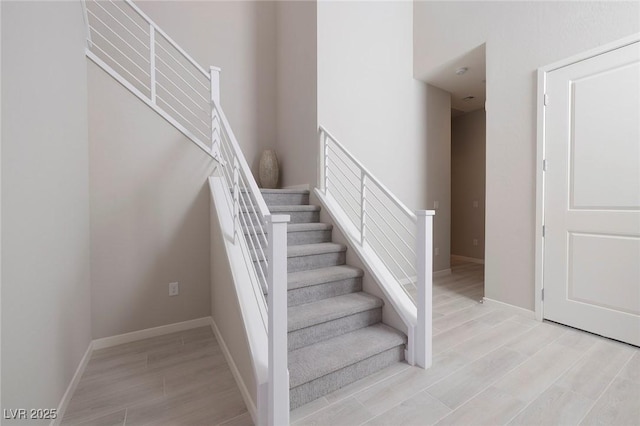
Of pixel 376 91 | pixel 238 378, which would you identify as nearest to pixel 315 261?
pixel 238 378

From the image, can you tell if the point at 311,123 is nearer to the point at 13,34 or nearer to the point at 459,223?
the point at 13,34

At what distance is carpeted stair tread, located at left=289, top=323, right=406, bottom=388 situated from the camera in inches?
59.3

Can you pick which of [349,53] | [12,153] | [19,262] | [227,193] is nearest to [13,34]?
[12,153]

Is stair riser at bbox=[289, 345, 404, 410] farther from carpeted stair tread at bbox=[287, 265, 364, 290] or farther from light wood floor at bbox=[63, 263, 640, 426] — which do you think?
carpeted stair tread at bbox=[287, 265, 364, 290]

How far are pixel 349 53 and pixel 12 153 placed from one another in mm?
3008

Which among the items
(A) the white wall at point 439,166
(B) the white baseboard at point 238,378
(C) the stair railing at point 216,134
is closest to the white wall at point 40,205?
(C) the stair railing at point 216,134

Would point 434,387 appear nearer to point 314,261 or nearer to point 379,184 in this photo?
point 314,261

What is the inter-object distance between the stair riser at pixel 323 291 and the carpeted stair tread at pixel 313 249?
0.96ft

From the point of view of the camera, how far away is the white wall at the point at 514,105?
2395 mm

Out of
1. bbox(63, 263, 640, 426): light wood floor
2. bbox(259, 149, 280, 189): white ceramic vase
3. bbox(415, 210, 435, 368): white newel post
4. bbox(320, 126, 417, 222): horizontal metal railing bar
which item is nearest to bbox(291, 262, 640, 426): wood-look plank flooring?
bbox(63, 263, 640, 426): light wood floor

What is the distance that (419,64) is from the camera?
3.63 meters

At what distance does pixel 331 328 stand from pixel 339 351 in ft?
0.61

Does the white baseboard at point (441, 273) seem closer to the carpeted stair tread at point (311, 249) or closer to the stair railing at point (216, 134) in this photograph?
the carpeted stair tread at point (311, 249)

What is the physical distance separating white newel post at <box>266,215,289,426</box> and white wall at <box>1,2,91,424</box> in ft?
3.13
